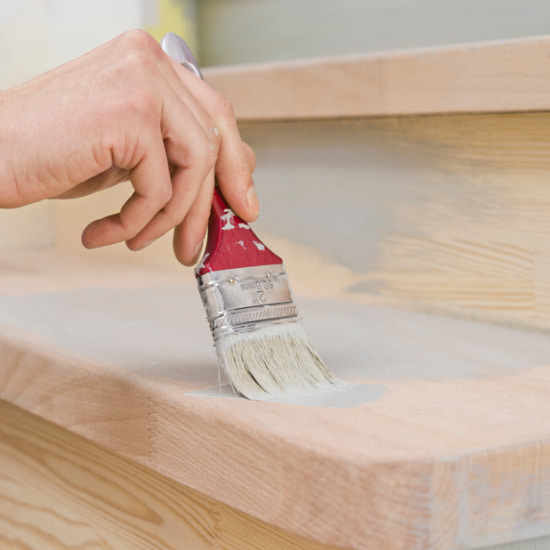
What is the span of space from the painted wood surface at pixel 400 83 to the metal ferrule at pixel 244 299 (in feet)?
0.94

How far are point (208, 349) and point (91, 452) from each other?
13 cm

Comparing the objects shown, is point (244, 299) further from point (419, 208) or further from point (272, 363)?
point (419, 208)

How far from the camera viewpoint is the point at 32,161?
1.86 ft

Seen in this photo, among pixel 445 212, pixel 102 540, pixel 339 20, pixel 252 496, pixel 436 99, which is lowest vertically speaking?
pixel 102 540

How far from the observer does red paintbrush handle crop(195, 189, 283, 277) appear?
1.91 ft

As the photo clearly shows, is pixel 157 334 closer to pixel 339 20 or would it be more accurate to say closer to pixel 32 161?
pixel 32 161

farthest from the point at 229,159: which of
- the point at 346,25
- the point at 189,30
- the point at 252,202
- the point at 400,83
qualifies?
the point at 189,30

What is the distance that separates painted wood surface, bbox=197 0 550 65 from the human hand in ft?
1.46

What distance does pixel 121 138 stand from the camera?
21.8 inches

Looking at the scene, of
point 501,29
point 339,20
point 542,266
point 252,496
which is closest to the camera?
point 252,496

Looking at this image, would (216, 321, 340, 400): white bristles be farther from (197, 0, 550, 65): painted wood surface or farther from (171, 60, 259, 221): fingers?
(197, 0, 550, 65): painted wood surface

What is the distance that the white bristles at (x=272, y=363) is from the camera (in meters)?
0.55

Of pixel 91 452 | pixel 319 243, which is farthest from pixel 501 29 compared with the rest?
pixel 91 452

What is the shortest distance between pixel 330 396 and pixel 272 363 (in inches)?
1.9
